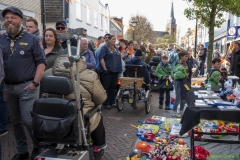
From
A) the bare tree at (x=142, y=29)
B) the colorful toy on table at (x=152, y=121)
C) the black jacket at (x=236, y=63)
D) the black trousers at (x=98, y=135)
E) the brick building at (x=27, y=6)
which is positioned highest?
the bare tree at (x=142, y=29)

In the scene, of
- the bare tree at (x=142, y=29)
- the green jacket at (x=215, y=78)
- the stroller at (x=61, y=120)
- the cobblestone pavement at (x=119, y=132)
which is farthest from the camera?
the bare tree at (x=142, y=29)

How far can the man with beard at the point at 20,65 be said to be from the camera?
3482mm

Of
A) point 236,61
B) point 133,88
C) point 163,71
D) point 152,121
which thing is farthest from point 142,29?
point 152,121

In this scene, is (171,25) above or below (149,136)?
above

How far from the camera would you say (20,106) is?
3623mm

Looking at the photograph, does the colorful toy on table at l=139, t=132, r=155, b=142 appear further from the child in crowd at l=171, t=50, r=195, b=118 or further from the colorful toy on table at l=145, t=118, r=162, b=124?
the child in crowd at l=171, t=50, r=195, b=118

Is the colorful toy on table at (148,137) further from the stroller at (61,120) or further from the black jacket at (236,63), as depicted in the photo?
the black jacket at (236,63)

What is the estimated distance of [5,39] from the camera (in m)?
3.57

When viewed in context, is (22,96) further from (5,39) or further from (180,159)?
(180,159)

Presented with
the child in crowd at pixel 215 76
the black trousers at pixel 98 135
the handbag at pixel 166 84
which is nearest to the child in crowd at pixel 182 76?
the handbag at pixel 166 84

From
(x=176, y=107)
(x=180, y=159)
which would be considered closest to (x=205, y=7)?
(x=176, y=107)

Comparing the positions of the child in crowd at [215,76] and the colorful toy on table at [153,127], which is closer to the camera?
the colorful toy on table at [153,127]

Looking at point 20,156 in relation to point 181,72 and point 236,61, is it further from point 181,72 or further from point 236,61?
point 236,61

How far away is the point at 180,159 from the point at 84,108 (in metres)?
1.59
